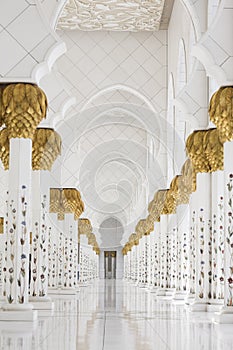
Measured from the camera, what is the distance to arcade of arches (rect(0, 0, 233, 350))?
26.8ft

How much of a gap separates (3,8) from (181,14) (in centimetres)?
789

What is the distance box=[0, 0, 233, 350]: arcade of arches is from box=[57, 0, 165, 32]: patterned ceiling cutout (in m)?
0.04

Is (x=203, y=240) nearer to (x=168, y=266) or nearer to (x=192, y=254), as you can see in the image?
(x=192, y=254)

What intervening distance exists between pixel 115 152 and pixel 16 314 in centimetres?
1655

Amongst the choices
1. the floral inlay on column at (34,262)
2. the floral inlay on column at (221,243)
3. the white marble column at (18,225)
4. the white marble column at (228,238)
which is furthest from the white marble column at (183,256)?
the white marble column at (18,225)

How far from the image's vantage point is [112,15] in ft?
60.8

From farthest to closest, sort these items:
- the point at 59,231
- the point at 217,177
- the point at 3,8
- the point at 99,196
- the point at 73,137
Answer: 1. the point at 99,196
2. the point at 73,137
3. the point at 59,231
4. the point at 217,177
5. the point at 3,8

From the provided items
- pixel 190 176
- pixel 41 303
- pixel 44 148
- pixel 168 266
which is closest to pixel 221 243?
pixel 190 176

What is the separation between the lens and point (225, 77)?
8391 mm

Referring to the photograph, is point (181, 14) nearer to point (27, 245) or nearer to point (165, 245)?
point (165, 245)

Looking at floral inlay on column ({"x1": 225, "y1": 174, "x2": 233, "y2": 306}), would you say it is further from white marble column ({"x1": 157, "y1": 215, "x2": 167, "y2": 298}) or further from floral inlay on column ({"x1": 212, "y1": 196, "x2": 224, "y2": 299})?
white marble column ({"x1": 157, "y1": 215, "x2": 167, "y2": 298})

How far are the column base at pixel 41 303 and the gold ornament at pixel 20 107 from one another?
2849 millimetres

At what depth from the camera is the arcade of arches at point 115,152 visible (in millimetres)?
8164

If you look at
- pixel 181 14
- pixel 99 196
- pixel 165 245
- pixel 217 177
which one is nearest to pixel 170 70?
pixel 181 14
